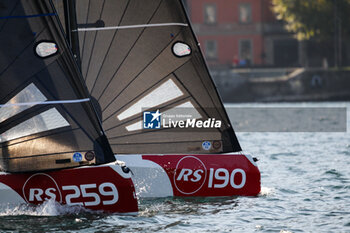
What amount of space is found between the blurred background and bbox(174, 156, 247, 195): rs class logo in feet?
107

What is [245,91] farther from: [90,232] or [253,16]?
[90,232]

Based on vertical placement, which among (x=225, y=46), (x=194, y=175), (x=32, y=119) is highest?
(x=225, y=46)

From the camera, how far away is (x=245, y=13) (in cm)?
5209

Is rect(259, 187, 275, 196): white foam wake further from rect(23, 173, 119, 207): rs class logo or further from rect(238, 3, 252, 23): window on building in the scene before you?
rect(238, 3, 252, 23): window on building

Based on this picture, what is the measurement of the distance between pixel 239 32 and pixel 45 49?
44078 mm

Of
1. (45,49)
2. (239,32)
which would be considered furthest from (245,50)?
(45,49)

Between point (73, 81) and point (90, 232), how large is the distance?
1817 mm

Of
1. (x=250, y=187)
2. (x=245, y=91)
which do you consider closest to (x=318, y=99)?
(x=245, y=91)

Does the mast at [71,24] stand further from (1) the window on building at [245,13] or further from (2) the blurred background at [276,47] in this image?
(1) the window on building at [245,13]

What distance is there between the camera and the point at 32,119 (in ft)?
29.4

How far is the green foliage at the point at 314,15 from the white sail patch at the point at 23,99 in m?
35.5

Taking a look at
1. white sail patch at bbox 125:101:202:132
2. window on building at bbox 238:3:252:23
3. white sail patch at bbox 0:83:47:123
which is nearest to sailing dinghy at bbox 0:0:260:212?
white sail patch at bbox 125:101:202:132

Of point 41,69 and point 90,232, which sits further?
point 41,69

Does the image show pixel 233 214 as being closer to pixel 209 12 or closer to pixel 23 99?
pixel 23 99
